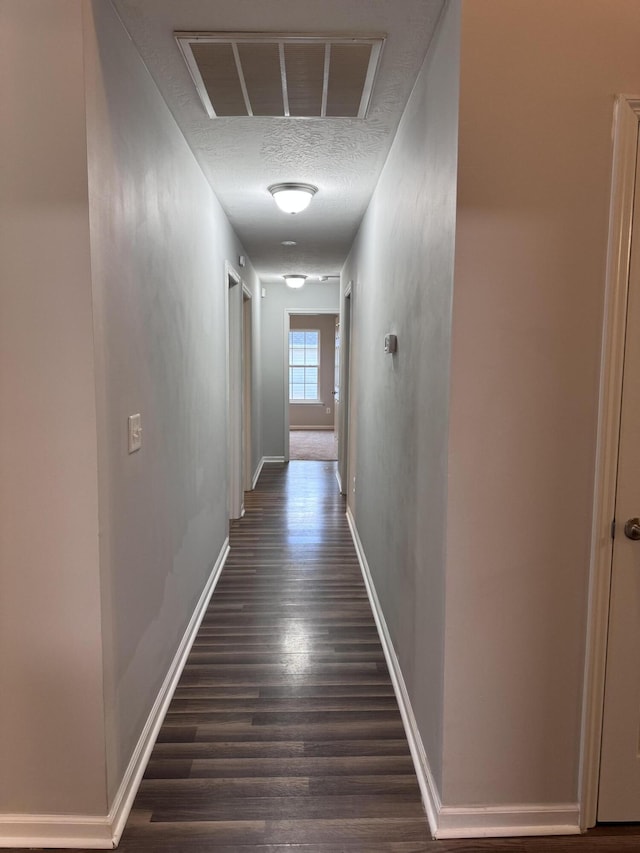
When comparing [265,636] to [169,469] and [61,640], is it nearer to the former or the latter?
[169,469]

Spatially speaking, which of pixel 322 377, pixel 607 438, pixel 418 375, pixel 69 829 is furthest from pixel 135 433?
pixel 322 377

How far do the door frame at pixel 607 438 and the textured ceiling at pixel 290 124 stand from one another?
676mm

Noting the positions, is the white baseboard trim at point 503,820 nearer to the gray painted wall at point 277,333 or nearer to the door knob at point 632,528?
the door knob at point 632,528

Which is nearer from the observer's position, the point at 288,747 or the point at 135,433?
the point at 135,433

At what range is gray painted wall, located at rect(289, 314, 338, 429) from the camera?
460 inches

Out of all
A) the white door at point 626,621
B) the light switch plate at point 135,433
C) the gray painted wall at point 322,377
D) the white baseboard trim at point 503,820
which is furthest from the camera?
the gray painted wall at point 322,377

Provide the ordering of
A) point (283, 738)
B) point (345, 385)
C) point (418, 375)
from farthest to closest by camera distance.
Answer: point (345, 385) < point (283, 738) < point (418, 375)

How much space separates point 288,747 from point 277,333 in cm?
642

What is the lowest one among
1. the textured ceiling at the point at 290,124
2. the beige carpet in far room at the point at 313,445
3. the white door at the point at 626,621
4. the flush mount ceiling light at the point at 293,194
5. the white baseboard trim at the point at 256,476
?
the beige carpet in far room at the point at 313,445

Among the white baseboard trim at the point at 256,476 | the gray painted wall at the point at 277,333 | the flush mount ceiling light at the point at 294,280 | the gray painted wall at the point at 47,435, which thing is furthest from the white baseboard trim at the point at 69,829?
the gray painted wall at the point at 277,333

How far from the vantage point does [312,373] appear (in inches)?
467

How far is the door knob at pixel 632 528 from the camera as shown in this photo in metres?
1.66

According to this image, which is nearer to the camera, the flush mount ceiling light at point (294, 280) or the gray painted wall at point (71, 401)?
the gray painted wall at point (71, 401)

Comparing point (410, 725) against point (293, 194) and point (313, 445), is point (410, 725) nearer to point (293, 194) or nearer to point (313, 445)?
point (293, 194)
